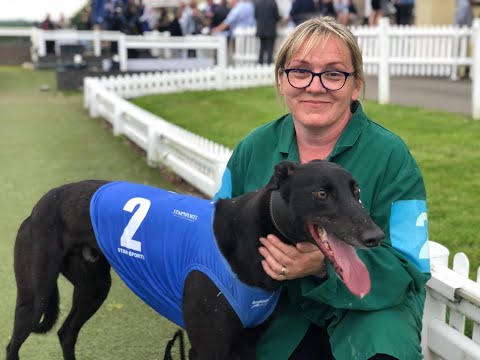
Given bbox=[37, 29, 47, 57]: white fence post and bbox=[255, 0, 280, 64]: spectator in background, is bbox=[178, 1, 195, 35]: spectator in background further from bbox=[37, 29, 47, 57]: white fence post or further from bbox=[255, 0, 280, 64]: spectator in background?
bbox=[255, 0, 280, 64]: spectator in background

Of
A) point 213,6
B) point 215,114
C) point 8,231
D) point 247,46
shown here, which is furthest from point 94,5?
point 8,231

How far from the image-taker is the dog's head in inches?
84.3

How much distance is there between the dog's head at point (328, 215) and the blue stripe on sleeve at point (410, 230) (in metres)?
0.35

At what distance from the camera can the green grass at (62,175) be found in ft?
13.0

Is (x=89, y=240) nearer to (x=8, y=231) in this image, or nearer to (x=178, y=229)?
(x=178, y=229)

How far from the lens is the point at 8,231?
598 cm

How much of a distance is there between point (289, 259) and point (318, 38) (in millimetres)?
927

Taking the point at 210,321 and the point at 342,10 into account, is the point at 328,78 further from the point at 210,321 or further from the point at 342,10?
the point at 342,10

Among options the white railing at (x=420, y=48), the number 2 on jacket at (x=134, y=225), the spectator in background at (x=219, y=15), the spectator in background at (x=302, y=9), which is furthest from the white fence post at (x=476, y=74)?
the spectator in background at (x=219, y=15)

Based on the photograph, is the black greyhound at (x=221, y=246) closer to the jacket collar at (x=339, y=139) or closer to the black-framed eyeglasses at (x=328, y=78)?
the jacket collar at (x=339, y=139)

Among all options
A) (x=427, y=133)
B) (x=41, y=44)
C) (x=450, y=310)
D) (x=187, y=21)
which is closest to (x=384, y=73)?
(x=427, y=133)

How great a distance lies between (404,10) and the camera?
18.1m

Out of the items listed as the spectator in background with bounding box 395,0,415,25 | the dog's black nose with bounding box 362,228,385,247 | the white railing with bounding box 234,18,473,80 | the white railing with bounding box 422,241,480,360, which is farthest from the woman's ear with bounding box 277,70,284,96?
the spectator in background with bounding box 395,0,415,25

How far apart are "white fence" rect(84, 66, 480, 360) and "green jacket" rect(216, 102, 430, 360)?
471 millimetres
